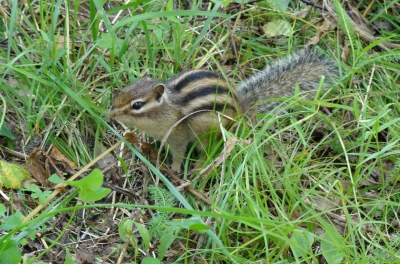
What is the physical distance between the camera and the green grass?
3.29 meters

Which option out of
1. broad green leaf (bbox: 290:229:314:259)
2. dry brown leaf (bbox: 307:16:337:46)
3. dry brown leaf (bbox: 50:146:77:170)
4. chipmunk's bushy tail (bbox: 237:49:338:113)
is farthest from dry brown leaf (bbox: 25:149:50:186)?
dry brown leaf (bbox: 307:16:337:46)

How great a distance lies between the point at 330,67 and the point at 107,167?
1.61 metres

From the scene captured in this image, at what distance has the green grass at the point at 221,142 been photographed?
329 cm

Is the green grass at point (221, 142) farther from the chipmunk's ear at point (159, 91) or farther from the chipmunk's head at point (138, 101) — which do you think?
the chipmunk's ear at point (159, 91)

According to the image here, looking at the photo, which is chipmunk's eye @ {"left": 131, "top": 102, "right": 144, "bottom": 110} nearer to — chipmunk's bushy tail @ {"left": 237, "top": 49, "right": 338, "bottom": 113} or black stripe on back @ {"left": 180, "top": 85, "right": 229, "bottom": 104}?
black stripe on back @ {"left": 180, "top": 85, "right": 229, "bottom": 104}

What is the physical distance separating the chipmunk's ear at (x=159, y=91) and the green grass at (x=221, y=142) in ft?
1.11

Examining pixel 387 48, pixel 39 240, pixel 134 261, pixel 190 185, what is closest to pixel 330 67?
pixel 387 48

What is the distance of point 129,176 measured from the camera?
3.86 m

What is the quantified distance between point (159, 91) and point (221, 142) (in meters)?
0.48

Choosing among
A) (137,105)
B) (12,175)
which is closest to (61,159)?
(12,175)

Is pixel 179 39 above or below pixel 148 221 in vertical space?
above

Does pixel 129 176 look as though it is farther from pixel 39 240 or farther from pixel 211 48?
pixel 211 48

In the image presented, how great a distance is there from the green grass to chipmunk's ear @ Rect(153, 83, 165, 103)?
A: 0.34 meters

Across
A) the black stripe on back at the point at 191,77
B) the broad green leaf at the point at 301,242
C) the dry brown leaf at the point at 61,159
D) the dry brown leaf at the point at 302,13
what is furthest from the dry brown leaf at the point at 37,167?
the dry brown leaf at the point at 302,13
